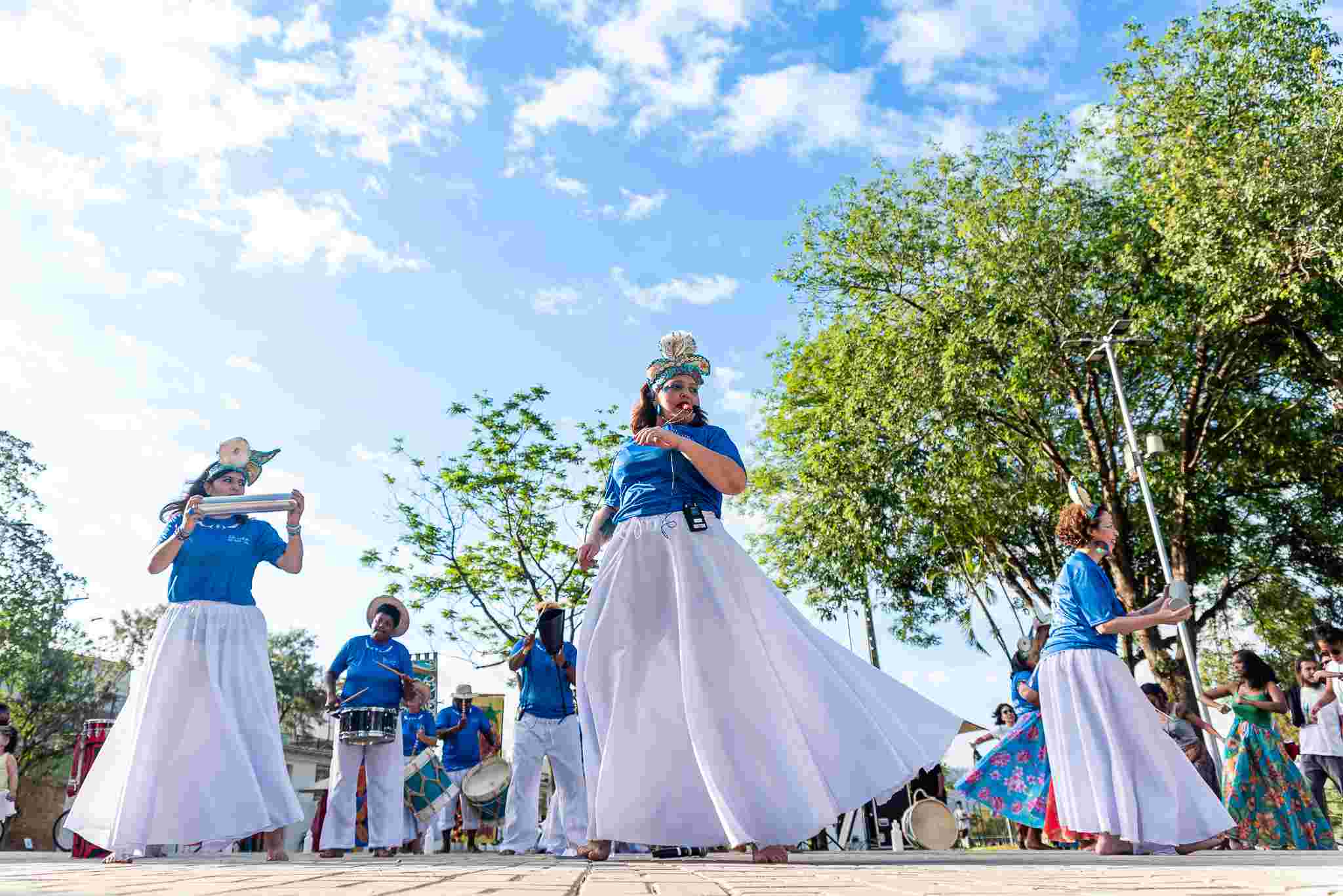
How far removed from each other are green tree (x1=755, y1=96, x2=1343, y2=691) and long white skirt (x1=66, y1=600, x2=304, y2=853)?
15663mm

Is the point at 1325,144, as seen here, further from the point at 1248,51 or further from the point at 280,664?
the point at 280,664

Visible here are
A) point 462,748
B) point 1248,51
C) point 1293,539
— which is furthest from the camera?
point 1293,539

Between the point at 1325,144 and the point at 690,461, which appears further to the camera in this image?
the point at 1325,144

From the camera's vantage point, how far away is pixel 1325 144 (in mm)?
14906

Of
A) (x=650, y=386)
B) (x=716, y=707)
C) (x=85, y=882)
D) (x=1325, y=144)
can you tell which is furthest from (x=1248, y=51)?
(x=85, y=882)

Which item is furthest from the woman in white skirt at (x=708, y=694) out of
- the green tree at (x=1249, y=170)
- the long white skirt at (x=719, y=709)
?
the green tree at (x=1249, y=170)

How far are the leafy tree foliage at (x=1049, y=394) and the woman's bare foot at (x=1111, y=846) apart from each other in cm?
1331

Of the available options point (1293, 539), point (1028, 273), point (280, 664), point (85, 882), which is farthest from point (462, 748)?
point (280, 664)

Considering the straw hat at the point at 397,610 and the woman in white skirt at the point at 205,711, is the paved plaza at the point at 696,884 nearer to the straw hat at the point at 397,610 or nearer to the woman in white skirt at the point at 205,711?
the woman in white skirt at the point at 205,711

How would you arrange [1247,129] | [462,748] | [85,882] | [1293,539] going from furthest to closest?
[1293,539] → [1247,129] → [462,748] → [85,882]

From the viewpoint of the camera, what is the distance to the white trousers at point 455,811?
11.8 metres

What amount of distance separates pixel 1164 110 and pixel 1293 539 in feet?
31.3

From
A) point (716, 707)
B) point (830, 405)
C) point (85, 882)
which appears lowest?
point (85, 882)

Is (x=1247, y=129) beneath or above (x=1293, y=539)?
above
